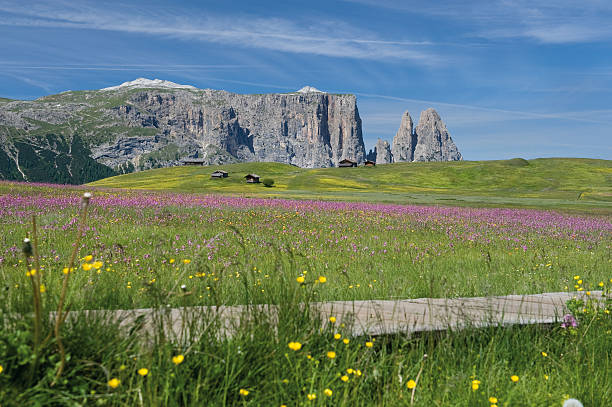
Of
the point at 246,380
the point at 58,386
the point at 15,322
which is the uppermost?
the point at 15,322

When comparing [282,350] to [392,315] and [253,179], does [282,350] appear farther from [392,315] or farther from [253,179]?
[253,179]

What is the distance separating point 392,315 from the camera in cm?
391

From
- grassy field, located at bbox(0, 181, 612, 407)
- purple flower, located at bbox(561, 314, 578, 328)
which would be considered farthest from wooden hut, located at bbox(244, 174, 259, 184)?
purple flower, located at bbox(561, 314, 578, 328)

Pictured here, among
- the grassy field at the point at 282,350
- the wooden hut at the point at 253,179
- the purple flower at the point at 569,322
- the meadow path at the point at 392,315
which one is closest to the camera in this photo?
the grassy field at the point at 282,350

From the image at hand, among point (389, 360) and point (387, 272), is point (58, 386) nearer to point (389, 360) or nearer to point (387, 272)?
point (389, 360)

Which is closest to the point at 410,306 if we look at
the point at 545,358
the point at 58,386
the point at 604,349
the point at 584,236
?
the point at 545,358

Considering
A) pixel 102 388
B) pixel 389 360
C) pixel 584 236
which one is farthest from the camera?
pixel 584 236

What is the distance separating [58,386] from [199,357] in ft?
2.82

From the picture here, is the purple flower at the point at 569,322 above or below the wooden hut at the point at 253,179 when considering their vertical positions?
above

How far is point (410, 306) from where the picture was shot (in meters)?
5.14

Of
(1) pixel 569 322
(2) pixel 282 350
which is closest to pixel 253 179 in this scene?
(1) pixel 569 322

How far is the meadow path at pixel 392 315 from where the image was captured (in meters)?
3.45

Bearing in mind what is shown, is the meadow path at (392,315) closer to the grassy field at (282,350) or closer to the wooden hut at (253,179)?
the grassy field at (282,350)

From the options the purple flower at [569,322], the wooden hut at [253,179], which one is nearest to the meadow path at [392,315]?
the purple flower at [569,322]
